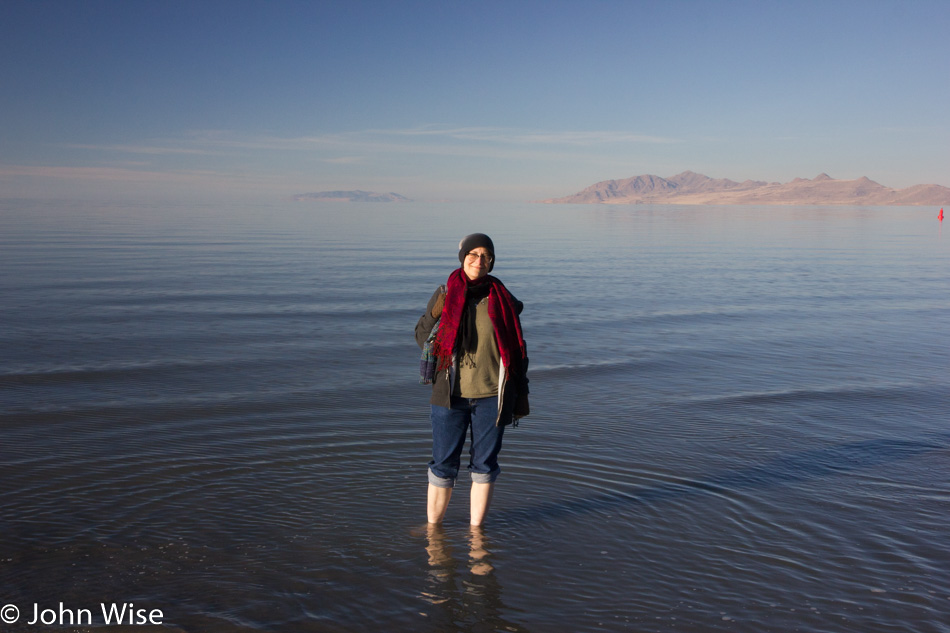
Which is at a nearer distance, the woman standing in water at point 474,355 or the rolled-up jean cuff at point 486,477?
the woman standing in water at point 474,355

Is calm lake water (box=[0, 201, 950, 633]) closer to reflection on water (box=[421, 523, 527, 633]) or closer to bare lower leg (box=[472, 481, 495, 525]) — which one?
reflection on water (box=[421, 523, 527, 633])

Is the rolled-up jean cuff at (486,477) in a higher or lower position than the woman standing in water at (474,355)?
lower

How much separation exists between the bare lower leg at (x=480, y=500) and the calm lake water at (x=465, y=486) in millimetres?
174

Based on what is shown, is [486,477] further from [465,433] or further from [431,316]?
[431,316]

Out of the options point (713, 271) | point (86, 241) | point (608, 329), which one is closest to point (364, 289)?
point (608, 329)

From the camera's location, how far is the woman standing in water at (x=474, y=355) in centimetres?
423

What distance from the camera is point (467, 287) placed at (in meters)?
4.30

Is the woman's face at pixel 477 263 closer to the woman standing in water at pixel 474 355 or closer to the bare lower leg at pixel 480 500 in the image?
the woman standing in water at pixel 474 355

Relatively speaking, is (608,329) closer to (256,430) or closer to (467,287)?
(256,430)

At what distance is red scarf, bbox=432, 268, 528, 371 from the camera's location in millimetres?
4211

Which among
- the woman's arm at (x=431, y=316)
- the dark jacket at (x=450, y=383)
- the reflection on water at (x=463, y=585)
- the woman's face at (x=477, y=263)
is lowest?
the reflection on water at (x=463, y=585)

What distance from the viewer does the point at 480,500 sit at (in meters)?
4.69

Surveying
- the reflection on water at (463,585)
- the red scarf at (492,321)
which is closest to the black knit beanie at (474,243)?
the red scarf at (492,321)

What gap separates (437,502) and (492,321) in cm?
129
